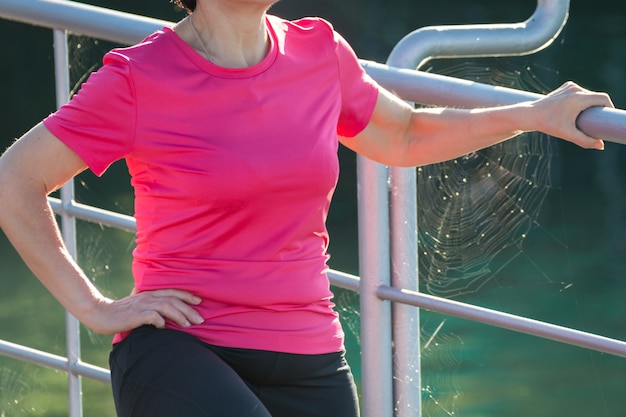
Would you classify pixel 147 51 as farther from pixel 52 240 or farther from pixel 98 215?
pixel 98 215

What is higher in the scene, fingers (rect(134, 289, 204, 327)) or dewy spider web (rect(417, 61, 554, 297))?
dewy spider web (rect(417, 61, 554, 297))

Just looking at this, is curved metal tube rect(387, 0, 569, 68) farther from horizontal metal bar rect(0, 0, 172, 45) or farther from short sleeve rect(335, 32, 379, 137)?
horizontal metal bar rect(0, 0, 172, 45)

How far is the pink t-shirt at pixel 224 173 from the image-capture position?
1504 millimetres

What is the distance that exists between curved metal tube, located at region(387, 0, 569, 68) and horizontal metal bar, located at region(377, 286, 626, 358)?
375 millimetres

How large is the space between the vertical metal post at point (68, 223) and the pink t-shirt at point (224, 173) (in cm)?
62

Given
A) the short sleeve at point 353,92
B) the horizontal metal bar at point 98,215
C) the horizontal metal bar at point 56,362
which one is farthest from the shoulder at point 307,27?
the horizontal metal bar at point 56,362

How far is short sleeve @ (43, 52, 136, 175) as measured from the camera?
149cm

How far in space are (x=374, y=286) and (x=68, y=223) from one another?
65 cm

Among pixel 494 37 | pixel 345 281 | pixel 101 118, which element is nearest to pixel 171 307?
pixel 101 118

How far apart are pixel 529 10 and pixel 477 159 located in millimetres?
10199

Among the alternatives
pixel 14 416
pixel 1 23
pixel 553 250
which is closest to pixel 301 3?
pixel 1 23

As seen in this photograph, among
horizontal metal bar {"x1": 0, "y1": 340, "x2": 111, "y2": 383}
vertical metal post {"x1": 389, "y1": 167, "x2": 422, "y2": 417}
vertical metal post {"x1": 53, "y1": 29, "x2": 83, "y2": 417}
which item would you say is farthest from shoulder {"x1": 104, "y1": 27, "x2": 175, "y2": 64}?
horizontal metal bar {"x1": 0, "y1": 340, "x2": 111, "y2": 383}

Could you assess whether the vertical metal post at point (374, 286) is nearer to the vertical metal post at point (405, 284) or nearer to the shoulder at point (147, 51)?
the vertical metal post at point (405, 284)

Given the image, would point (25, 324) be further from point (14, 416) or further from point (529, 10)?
point (529, 10)
